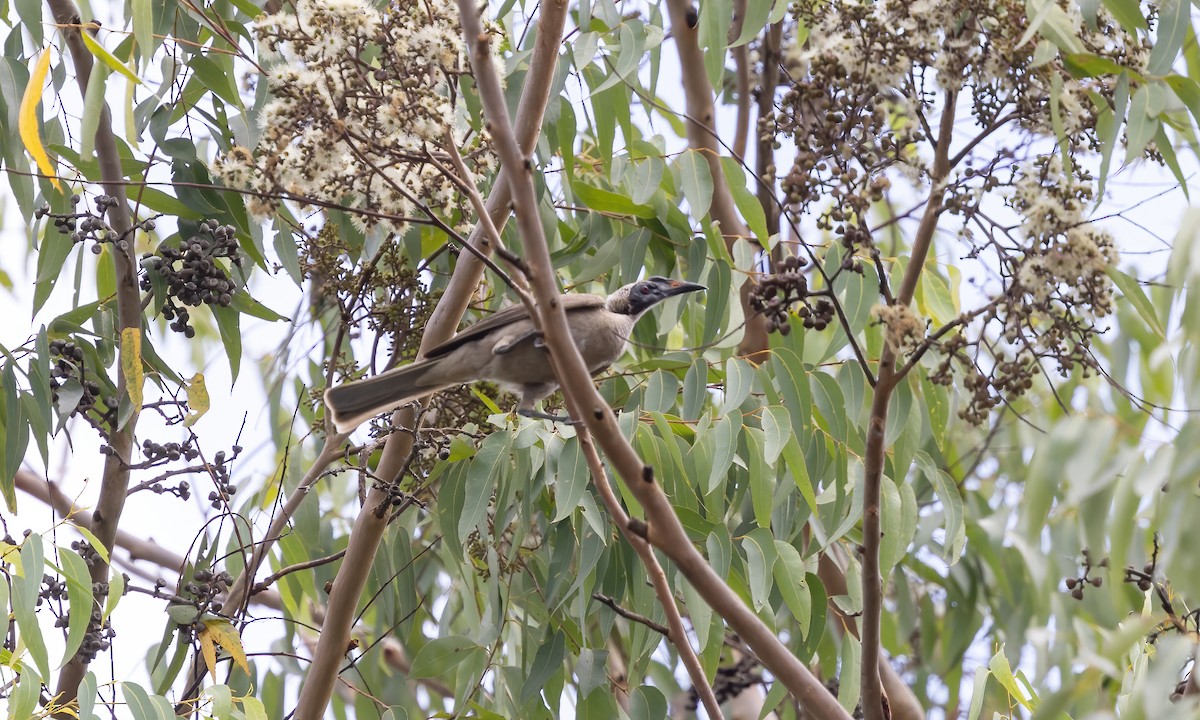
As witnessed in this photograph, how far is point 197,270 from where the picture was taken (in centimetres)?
388

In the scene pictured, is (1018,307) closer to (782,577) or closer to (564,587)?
(782,577)

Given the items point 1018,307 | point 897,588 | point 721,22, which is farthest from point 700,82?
point 1018,307

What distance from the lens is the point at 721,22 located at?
3846 mm

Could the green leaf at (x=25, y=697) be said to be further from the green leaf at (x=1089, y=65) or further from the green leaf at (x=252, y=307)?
the green leaf at (x=1089, y=65)

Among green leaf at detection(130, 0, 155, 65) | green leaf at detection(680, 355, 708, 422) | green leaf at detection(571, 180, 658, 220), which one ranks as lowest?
green leaf at detection(680, 355, 708, 422)

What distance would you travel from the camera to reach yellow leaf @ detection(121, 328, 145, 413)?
374cm

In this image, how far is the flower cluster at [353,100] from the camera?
9.12ft

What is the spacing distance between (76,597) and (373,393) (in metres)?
1.16

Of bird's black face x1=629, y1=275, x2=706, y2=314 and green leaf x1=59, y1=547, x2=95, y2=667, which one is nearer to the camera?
green leaf x1=59, y1=547, x2=95, y2=667

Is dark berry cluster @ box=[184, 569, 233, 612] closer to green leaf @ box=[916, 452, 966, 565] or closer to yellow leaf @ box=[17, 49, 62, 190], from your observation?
yellow leaf @ box=[17, 49, 62, 190]

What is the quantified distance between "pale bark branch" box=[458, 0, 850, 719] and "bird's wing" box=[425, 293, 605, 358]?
58.0 inches

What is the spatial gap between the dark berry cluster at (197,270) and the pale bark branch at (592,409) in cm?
171

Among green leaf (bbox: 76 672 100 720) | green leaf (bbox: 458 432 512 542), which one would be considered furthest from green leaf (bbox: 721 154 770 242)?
green leaf (bbox: 76 672 100 720)

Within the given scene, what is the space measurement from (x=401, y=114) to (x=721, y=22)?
1.48 meters
